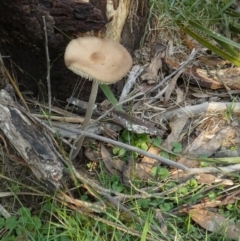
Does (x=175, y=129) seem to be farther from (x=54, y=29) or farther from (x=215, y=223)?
(x=54, y=29)

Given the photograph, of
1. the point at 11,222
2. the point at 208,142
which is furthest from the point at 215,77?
the point at 11,222

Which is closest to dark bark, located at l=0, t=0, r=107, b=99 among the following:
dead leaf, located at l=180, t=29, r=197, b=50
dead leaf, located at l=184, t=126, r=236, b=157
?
dead leaf, located at l=184, t=126, r=236, b=157

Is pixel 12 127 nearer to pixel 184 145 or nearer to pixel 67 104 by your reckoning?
pixel 67 104

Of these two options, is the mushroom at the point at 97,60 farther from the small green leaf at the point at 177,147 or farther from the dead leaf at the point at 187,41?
the dead leaf at the point at 187,41

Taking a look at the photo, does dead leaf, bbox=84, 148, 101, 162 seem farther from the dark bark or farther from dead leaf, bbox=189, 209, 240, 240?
dead leaf, bbox=189, 209, 240, 240

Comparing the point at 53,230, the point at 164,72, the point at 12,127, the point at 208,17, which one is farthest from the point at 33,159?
the point at 208,17

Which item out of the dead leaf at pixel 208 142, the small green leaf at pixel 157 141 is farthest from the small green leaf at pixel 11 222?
the dead leaf at pixel 208 142
